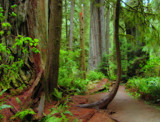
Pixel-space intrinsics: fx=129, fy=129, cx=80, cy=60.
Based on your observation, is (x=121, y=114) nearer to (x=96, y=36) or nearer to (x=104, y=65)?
(x=104, y=65)

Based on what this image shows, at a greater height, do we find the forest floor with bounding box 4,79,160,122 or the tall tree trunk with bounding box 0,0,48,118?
the tall tree trunk with bounding box 0,0,48,118

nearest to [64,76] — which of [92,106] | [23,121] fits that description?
[92,106]

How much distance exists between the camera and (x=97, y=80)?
10.0m

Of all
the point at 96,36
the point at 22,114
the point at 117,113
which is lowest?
the point at 117,113

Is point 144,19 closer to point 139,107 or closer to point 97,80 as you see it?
point 139,107

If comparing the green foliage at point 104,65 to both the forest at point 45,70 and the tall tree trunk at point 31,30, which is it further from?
the tall tree trunk at point 31,30

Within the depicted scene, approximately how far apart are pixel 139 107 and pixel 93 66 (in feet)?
28.0

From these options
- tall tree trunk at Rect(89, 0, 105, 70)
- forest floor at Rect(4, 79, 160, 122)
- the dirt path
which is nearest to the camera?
forest floor at Rect(4, 79, 160, 122)

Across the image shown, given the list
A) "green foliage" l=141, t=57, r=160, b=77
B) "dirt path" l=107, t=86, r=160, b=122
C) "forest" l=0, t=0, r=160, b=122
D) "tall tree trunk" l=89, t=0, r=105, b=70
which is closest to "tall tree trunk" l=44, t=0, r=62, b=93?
"forest" l=0, t=0, r=160, b=122

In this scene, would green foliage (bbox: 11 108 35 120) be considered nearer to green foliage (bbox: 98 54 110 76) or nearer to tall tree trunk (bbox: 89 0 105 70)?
green foliage (bbox: 98 54 110 76)

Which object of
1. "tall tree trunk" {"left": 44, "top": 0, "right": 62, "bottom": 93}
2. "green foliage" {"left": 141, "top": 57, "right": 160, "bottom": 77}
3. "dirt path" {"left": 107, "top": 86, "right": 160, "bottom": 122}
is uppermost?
"tall tree trunk" {"left": 44, "top": 0, "right": 62, "bottom": 93}

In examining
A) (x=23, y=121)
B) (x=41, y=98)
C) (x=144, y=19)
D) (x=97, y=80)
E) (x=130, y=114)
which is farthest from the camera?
(x=97, y=80)

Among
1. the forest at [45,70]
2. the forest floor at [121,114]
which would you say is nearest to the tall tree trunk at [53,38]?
the forest at [45,70]

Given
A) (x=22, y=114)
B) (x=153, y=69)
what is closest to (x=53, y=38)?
(x=22, y=114)
